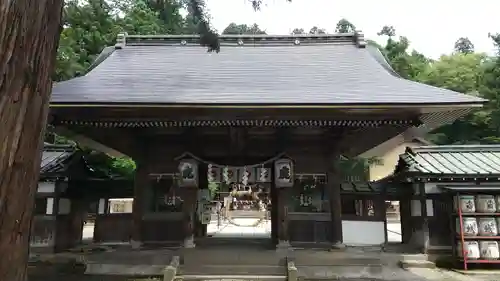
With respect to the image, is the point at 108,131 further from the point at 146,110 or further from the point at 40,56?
the point at 40,56

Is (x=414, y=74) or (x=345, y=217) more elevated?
(x=414, y=74)

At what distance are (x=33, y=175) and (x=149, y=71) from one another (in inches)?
341

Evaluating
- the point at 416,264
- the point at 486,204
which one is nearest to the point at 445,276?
the point at 416,264

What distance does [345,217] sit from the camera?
9945 mm

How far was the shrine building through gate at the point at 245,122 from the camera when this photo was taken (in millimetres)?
7086

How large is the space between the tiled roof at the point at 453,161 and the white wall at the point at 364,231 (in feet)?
5.34

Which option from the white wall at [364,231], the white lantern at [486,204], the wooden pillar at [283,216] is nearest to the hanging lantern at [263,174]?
the wooden pillar at [283,216]

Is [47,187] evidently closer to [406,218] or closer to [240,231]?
[240,231]

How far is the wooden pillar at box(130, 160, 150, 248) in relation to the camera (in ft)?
28.8

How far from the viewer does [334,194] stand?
29.3ft

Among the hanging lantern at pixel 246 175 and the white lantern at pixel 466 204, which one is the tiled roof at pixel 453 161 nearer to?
the white lantern at pixel 466 204

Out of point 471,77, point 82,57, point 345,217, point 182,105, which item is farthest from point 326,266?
point 471,77

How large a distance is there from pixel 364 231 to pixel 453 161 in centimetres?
288

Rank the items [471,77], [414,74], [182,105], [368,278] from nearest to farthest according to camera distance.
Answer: [182,105]
[368,278]
[471,77]
[414,74]
